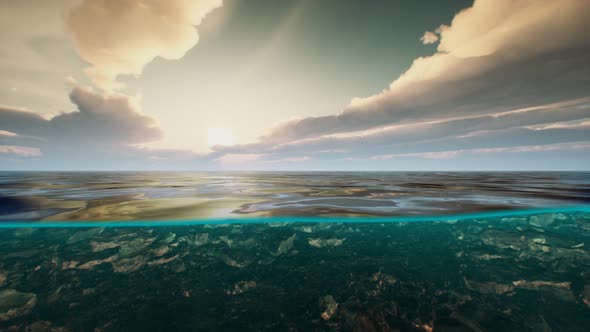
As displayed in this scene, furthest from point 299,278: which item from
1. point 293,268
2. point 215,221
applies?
point 215,221

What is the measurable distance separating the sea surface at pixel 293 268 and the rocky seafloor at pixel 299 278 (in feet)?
0.16

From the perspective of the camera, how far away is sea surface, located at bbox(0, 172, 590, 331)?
20.7 ft

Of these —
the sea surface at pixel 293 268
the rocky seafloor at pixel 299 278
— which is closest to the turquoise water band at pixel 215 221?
the sea surface at pixel 293 268

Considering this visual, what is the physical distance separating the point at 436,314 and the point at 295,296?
4.03 m

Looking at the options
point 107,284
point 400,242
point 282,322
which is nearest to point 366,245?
point 400,242

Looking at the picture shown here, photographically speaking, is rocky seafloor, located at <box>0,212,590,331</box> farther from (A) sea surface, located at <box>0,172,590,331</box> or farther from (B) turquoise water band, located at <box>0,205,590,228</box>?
(B) turquoise water band, located at <box>0,205,590,228</box>

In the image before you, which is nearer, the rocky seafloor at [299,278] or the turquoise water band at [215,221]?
the rocky seafloor at [299,278]

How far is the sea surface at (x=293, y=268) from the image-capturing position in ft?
20.7

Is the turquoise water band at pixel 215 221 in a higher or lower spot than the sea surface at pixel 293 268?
higher

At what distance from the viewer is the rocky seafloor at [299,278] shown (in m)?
6.25

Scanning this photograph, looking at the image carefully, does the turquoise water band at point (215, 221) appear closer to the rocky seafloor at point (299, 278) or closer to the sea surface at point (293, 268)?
the sea surface at point (293, 268)

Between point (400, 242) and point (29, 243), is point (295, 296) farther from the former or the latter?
point (29, 243)

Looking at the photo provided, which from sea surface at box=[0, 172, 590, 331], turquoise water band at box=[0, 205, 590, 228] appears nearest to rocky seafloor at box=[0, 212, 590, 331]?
sea surface at box=[0, 172, 590, 331]

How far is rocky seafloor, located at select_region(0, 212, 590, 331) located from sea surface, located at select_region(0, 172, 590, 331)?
0.16 ft
